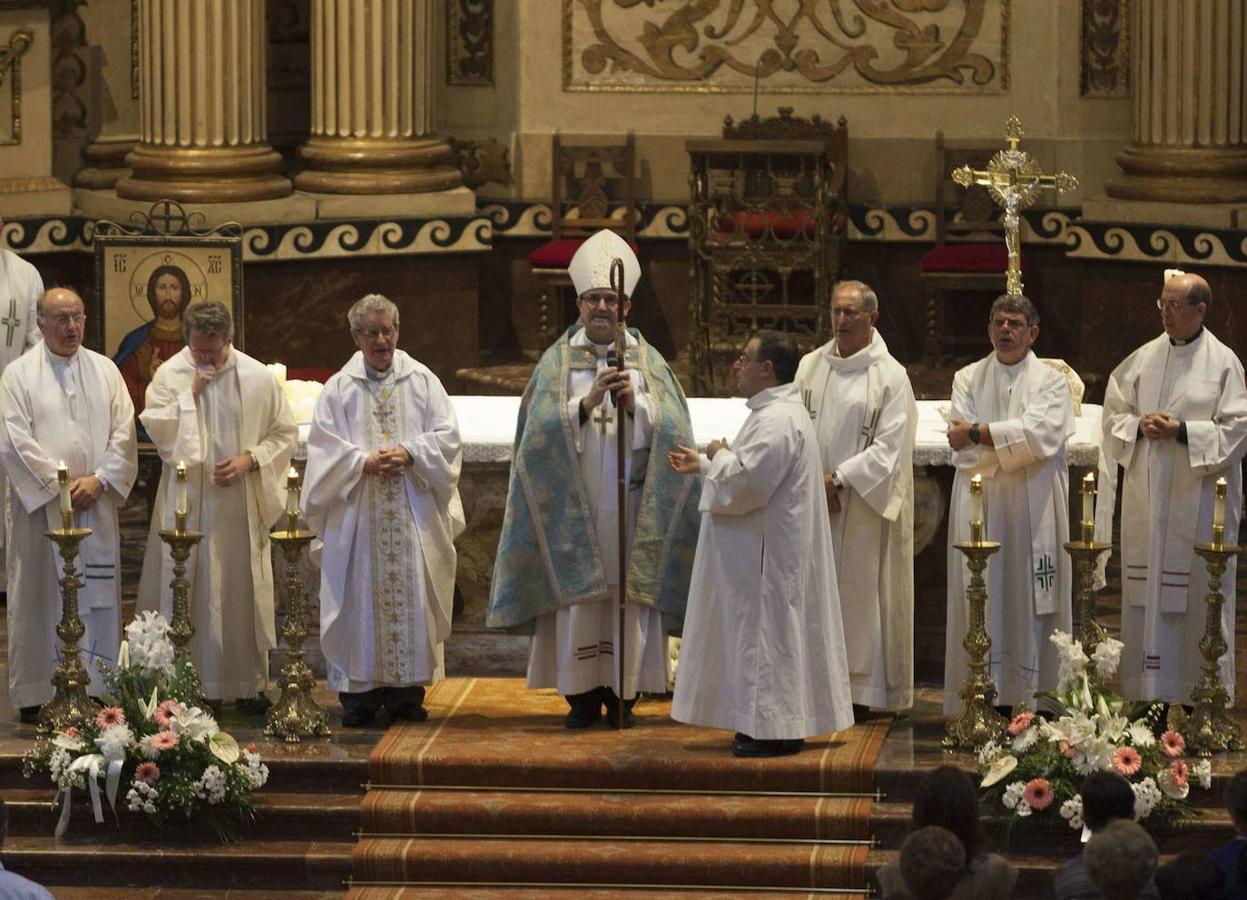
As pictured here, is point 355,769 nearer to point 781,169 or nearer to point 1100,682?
point 1100,682

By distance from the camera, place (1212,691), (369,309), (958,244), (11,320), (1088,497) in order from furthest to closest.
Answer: (958,244) < (11,320) < (369,309) < (1212,691) < (1088,497)

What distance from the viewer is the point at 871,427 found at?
9008mm

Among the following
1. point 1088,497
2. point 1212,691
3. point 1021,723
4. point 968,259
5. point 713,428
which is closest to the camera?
point 1021,723

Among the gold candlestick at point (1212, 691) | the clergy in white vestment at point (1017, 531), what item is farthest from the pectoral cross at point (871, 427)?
the gold candlestick at point (1212, 691)

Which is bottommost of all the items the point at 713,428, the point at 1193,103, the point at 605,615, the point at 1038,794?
the point at 1038,794

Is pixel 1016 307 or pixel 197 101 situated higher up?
pixel 197 101

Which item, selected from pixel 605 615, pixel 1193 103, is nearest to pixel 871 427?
pixel 605 615

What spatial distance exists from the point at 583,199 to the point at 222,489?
20.1 feet

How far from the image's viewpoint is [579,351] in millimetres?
9047

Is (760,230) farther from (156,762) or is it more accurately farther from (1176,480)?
(156,762)

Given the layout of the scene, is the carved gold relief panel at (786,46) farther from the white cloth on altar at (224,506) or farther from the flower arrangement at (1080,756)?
the flower arrangement at (1080,756)

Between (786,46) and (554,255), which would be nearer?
(554,255)

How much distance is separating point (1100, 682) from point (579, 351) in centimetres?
206

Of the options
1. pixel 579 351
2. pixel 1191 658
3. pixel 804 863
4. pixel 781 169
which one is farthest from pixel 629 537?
pixel 781 169
